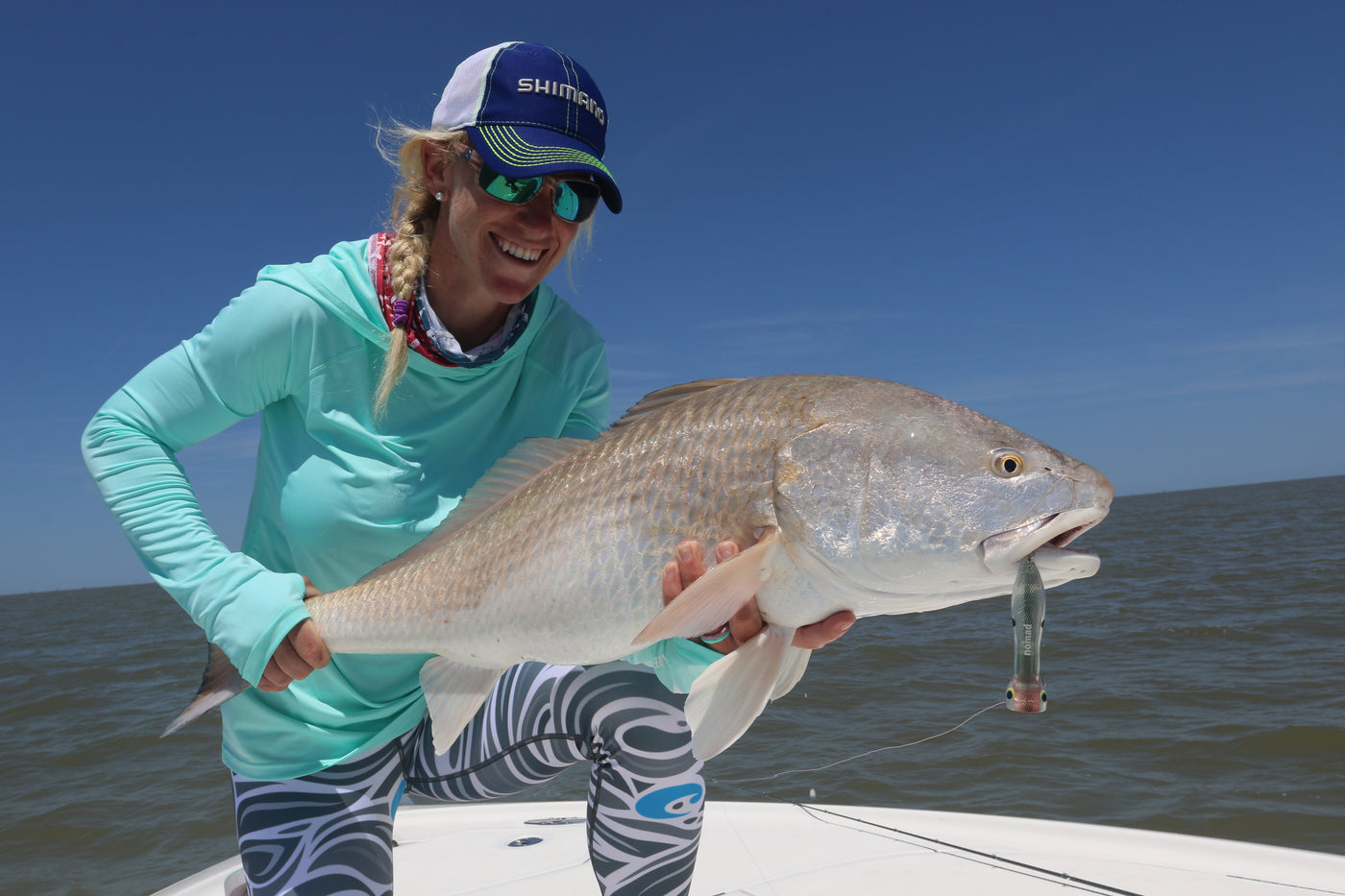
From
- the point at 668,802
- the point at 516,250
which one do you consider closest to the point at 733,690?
the point at 668,802

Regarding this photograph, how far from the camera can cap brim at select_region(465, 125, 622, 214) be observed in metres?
1.99

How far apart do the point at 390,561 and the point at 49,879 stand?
25.1ft

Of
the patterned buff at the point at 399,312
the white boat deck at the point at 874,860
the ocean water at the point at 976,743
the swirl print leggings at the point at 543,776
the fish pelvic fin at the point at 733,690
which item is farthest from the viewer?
the ocean water at the point at 976,743

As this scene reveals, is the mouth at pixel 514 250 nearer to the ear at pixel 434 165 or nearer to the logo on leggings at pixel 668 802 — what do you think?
the ear at pixel 434 165

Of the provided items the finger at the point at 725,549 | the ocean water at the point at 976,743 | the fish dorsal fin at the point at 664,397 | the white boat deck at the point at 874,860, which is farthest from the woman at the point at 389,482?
the ocean water at the point at 976,743

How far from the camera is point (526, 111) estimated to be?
2043mm

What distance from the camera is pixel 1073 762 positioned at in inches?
293

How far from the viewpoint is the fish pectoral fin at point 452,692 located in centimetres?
Result: 210

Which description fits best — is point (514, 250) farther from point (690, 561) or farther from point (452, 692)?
point (452, 692)

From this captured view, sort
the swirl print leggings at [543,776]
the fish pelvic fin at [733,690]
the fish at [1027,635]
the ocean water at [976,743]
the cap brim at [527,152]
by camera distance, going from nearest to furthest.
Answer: the fish at [1027,635], the fish pelvic fin at [733,690], the cap brim at [527,152], the swirl print leggings at [543,776], the ocean water at [976,743]

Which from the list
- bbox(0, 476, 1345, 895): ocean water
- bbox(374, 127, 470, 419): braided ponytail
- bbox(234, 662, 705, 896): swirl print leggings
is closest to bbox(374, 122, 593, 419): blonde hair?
bbox(374, 127, 470, 419): braided ponytail

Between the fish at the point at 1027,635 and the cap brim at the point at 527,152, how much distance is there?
4.58ft

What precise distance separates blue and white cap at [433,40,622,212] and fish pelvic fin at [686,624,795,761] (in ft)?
4.05

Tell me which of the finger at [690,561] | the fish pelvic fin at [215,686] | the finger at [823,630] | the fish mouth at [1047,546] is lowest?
the fish pelvic fin at [215,686]
